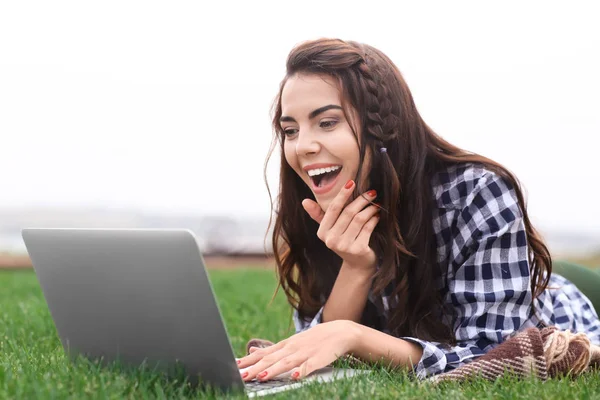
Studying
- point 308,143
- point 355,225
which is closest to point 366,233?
point 355,225

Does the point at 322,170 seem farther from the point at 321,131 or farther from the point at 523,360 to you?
the point at 523,360

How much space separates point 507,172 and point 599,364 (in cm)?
87

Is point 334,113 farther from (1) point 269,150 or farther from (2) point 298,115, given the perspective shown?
(1) point 269,150


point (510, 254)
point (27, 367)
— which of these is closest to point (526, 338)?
point (510, 254)

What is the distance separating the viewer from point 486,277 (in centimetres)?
289

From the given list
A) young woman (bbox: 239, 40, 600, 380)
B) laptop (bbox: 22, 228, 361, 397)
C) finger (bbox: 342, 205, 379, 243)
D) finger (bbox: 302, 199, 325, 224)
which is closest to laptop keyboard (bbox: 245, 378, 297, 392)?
laptop (bbox: 22, 228, 361, 397)

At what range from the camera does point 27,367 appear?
2561mm

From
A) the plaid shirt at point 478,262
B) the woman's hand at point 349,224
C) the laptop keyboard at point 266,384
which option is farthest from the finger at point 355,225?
the laptop keyboard at point 266,384

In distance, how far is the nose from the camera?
2912mm

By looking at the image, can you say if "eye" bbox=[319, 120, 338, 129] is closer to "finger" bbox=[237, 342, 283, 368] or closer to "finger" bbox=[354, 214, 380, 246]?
"finger" bbox=[354, 214, 380, 246]

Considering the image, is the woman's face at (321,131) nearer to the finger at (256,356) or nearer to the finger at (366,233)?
the finger at (366,233)

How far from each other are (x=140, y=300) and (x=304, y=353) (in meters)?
0.61

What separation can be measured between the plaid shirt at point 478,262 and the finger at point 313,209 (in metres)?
0.45

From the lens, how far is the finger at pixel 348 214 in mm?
2918
